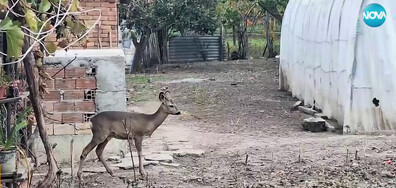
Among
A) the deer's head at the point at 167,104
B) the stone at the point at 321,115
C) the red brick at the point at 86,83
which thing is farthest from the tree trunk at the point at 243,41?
the deer's head at the point at 167,104

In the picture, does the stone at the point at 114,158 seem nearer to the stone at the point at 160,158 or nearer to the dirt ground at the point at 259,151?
the dirt ground at the point at 259,151

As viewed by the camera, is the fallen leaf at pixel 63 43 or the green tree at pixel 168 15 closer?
the fallen leaf at pixel 63 43

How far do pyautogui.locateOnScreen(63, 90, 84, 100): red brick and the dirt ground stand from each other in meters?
0.81

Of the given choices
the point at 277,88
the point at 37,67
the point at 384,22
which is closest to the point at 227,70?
the point at 277,88

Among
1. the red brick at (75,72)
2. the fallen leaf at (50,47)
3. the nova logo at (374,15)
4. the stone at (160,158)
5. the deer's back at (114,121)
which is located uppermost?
the nova logo at (374,15)

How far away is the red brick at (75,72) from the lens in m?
8.13

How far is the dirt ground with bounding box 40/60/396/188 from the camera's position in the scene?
7012mm

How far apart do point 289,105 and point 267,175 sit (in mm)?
7145

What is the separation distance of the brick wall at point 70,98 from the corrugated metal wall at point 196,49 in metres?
22.8

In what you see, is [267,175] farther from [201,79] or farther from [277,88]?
[201,79]

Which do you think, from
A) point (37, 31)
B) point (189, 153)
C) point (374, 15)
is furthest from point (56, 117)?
point (374, 15)

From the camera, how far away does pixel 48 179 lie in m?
5.09

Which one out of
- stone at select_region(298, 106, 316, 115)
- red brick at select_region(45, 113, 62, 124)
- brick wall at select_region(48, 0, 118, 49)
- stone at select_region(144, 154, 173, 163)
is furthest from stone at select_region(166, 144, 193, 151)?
stone at select_region(298, 106, 316, 115)

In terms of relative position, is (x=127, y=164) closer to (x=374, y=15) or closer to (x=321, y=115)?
(x=374, y=15)
